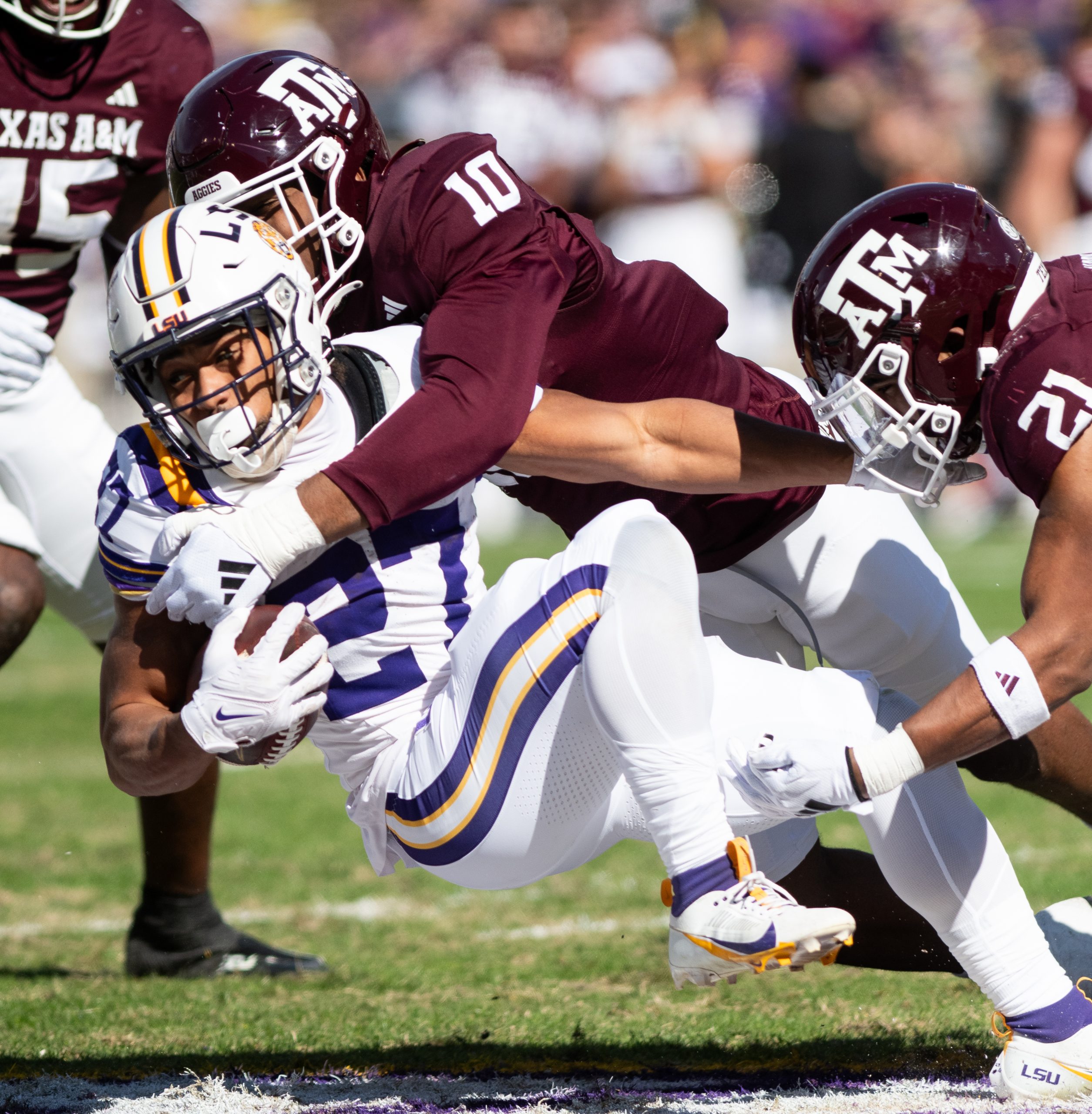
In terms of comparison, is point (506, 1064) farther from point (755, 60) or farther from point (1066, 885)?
point (755, 60)

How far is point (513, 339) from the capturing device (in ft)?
9.52

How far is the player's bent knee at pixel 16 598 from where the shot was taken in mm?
3939

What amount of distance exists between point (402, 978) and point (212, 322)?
6.66ft

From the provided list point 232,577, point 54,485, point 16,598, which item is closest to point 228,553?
point 232,577

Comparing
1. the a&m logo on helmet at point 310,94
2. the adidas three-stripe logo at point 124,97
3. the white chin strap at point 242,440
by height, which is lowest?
the white chin strap at point 242,440

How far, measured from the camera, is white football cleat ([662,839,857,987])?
2.43m

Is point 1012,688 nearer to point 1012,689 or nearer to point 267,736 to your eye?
point 1012,689

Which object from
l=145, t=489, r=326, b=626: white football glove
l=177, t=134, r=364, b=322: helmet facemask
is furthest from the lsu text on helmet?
l=145, t=489, r=326, b=626: white football glove

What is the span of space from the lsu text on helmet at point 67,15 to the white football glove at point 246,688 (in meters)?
2.20

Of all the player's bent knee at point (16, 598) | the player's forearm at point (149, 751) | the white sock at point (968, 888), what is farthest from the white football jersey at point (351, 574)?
the player's bent knee at point (16, 598)

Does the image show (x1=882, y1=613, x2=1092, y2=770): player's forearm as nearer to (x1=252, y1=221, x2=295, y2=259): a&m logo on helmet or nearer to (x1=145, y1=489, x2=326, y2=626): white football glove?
(x1=145, y1=489, x2=326, y2=626): white football glove

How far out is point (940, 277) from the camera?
112 inches

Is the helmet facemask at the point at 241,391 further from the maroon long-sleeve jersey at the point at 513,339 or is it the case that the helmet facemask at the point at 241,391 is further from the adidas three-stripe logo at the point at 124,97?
the adidas three-stripe logo at the point at 124,97

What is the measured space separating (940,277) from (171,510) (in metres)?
1.42
